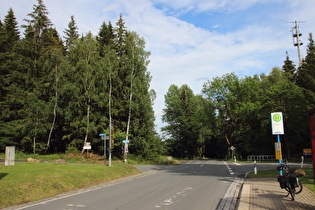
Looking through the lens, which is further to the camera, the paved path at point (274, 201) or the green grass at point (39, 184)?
the green grass at point (39, 184)

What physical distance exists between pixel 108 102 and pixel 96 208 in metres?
28.7

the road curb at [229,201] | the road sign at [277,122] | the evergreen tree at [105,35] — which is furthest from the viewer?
the evergreen tree at [105,35]

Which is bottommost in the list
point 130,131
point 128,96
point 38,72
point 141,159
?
point 141,159

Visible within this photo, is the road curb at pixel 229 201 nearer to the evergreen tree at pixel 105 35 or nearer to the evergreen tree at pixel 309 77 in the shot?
the evergreen tree at pixel 309 77

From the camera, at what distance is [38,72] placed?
37688 mm

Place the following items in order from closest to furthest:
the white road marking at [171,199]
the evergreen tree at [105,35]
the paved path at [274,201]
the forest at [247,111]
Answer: the paved path at [274,201], the white road marking at [171,199], the forest at [247,111], the evergreen tree at [105,35]

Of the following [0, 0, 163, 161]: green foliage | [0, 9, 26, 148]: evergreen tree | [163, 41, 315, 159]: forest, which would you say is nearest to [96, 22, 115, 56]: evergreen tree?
[0, 0, 163, 161]: green foliage

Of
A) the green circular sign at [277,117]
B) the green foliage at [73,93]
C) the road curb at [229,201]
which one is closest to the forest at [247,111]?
the green foliage at [73,93]

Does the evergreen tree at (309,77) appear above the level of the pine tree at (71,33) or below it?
below

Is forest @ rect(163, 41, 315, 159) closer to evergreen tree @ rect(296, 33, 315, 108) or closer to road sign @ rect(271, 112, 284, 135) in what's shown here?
evergreen tree @ rect(296, 33, 315, 108)

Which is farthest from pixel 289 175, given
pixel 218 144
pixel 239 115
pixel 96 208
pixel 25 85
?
pixel 218 144

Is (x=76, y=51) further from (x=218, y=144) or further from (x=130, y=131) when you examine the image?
(x=218, y=144)

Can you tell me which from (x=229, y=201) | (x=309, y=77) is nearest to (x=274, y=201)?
(x=229, y=201)

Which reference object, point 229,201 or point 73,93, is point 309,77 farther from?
point 229,201
